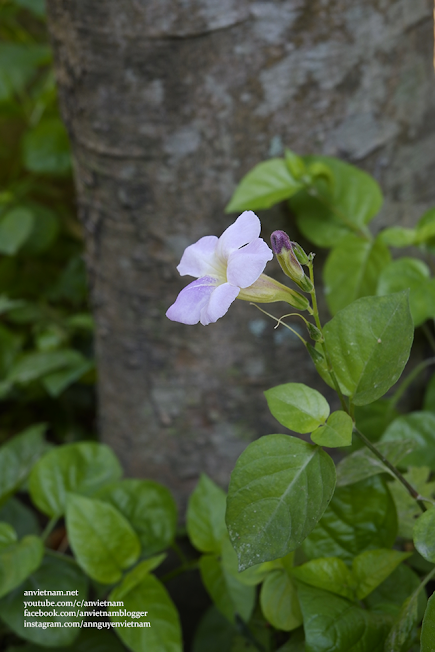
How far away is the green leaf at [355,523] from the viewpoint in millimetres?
671

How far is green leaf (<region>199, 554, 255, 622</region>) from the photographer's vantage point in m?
0.81

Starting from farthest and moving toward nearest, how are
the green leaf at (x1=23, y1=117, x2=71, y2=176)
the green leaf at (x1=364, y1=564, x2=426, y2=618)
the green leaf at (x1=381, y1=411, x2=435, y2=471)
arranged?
the green leaf at (x1=23, y1=117, x2=71, y2=176) < the green leaf at (x1=381, y1=411, x2=435, y2=471) < the green leaf at (x1=364, y1=564, x2=426, y2=618)

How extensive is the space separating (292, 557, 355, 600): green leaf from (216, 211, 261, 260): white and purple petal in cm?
38

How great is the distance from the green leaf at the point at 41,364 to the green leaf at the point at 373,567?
3.33 feet

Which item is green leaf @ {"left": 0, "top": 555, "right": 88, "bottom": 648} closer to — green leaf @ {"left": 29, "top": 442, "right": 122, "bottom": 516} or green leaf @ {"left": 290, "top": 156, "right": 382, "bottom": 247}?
green leaf @ {"left": 29, "top": 442, "right": 122, "bottom": 516}

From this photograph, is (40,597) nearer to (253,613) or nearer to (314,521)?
(253,613)

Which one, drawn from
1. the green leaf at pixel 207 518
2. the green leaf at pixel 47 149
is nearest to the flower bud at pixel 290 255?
the green leaf at pixel 207 518

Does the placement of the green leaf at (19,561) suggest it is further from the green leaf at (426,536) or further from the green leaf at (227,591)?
the green leaf at (426,536)

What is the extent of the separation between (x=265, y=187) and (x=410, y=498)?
1.77 feet

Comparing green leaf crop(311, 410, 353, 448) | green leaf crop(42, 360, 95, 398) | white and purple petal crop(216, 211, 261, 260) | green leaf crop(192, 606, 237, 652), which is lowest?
green leaf crop(192, 606, 237, 652)

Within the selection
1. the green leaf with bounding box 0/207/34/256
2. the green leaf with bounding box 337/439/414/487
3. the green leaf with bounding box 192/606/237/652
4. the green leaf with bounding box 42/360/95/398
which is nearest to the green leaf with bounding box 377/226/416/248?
the green leaf with bounding box 337/439/414/487

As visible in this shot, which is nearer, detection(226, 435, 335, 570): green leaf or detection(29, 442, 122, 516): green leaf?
detection(226, 435, 335, 570): green leaf

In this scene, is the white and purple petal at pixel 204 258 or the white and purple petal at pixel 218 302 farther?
the white and purple petal at pixel 204 258

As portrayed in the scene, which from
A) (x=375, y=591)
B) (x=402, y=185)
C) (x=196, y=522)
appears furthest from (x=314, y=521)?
(x=402, y=185)
